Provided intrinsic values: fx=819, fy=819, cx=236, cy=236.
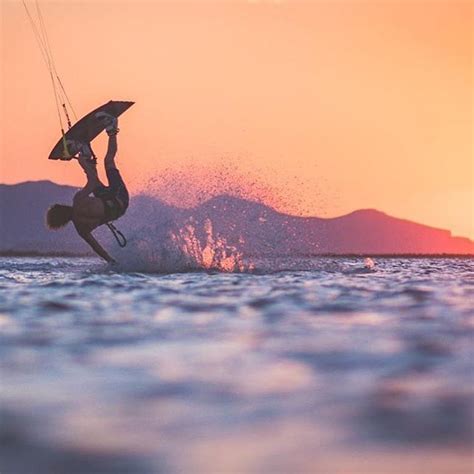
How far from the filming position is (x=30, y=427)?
2650 millimetres

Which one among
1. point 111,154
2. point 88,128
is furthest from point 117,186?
point 88,128

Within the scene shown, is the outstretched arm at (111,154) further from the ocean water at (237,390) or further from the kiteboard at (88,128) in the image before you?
the ocean water at (237,390)

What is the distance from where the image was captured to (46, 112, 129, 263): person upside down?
43.6 feet

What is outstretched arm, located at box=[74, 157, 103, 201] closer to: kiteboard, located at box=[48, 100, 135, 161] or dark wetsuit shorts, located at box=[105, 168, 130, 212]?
dark wetsuit shorts, located at box=[105, 168, 130, 212]

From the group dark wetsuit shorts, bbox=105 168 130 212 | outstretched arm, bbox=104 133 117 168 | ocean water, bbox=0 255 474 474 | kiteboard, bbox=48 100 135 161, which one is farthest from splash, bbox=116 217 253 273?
ocean water, bbox=0 255 474 474

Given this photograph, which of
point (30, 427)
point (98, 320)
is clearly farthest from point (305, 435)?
point (98, 320)

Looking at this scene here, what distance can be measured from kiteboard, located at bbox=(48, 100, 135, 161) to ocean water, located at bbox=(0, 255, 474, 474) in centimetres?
764

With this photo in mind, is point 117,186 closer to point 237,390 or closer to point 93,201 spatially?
point 93,201

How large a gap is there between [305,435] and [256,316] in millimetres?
3528

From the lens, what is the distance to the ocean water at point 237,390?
2.27 meters

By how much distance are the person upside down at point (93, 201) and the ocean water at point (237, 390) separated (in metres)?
6.94

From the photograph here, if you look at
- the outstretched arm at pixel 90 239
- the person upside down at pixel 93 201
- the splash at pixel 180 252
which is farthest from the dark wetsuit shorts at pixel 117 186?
the splash at pixel 180 252

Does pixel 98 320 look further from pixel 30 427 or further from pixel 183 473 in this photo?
pixel 183 473

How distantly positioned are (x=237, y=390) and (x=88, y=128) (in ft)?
36.9
